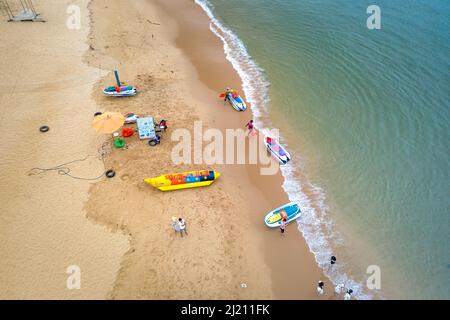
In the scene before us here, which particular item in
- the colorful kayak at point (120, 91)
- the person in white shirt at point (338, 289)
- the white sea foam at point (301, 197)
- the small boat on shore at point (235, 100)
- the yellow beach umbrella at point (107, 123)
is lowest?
the person in white shirt at point (338, 289)

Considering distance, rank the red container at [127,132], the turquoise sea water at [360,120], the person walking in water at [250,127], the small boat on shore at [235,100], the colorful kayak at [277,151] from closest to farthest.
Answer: the turquoise sea water at [360,120], the colorful kayak at [277,151], the red container at [127,132], the person walking in water at [250,127], the small boat on shore at [235,100]

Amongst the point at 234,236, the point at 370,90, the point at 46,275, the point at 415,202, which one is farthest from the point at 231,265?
the point at 370,90

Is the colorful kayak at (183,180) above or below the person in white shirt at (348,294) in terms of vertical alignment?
above

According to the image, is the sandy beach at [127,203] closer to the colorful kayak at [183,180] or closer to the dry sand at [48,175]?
the dry sand at [48,175]

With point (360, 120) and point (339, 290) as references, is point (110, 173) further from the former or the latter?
point (360, 120)

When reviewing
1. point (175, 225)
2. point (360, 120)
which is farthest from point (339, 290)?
point (360, 120)

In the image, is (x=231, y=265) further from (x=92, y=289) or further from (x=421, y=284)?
(x=421, y=284)

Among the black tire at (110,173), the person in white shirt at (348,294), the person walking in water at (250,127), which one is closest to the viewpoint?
the person in white shirt at (348,294)

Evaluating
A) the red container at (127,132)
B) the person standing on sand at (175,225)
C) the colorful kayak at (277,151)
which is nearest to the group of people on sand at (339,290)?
the person standing on sand at (175,225)
